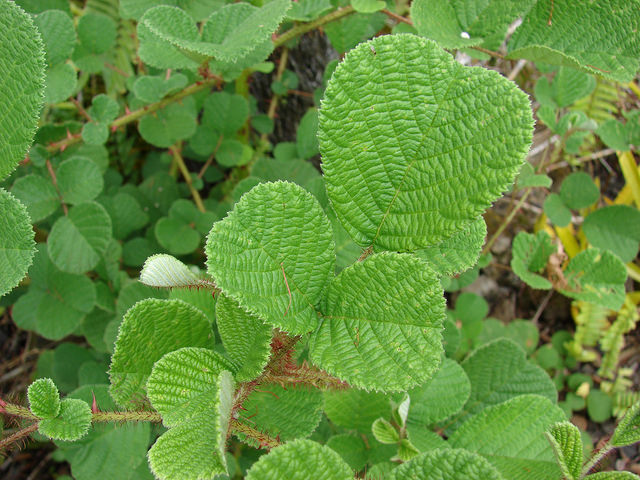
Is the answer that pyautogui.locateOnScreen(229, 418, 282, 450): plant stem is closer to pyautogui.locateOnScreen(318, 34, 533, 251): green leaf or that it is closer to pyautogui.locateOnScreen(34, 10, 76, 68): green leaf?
pyautogui.locateOnScreen(318, 34, 533, 251): green leaf

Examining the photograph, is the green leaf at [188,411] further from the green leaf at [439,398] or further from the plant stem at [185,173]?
the plant stem at [185,173]

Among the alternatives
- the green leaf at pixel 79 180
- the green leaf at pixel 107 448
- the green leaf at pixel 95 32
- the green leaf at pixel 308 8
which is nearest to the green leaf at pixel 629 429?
the green leaf at pixel 107 448

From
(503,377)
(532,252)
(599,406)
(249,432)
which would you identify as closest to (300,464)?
(249,432)

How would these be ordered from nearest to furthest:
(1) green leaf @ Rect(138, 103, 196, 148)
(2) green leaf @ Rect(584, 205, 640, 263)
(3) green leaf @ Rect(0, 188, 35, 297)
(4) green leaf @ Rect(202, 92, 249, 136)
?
(3) green leaf @ Rect(0, 188, 35, 297)
(1) green leaf @ Rect(138, 103, 196, 148)
(4) green leaf @ Rect(202, 92, 249, 136)
(2) green leaf @ Rect(584, 205, 640, 263)

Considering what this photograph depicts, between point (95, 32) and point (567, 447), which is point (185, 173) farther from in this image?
point (567, 447)

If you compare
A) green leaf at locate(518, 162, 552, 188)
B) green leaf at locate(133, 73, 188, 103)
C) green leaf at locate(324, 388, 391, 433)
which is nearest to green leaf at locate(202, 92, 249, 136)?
green leaf at locate(133, 73, 188, 103)
